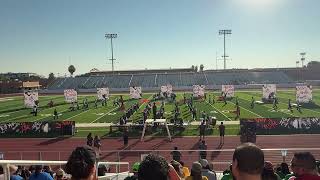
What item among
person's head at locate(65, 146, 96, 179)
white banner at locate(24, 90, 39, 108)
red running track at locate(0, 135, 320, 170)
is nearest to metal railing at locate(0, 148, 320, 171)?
red running track at locate(0, 135, 320, 170)

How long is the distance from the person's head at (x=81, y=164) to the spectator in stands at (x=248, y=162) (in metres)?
1.38

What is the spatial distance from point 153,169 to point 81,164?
0.69 meters

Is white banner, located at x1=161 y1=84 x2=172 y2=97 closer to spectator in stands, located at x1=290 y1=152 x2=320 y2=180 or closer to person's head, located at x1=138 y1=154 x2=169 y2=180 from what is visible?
spectator in stands, located at x1=290 y1=152 x2=320 y2=180

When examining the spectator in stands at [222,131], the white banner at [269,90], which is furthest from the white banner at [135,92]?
the spectator in stands at [222,131]

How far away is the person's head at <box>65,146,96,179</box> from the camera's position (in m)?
3.96

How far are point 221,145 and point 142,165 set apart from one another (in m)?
24.7

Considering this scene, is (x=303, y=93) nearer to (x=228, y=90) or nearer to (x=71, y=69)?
(x=228, y=90)

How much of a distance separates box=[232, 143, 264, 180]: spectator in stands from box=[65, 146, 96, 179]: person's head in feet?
4.52

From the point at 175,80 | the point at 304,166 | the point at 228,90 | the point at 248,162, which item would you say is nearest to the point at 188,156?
the point at 304,166

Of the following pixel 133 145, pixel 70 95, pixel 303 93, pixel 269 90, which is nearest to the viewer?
pixel 133 145

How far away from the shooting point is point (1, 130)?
3575cm

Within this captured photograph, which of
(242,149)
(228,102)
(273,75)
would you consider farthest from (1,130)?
(273,75)

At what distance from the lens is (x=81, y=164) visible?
13.0 ft

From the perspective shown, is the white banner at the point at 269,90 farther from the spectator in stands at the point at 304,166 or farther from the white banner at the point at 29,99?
the spectator in stands at the point at 304,166
